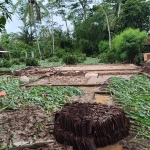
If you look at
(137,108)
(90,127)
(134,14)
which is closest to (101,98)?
(137,108)

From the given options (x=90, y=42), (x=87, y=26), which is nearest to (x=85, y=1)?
(x=87, y=26)

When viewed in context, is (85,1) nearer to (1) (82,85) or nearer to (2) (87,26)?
(2) (87,26)

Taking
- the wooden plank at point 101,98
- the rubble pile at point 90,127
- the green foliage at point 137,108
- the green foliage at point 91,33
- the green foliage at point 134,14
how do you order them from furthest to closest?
the green foliage at point 91,33 < the green foliage at point 134,14 < the wooden plank at point 101,98 < the green foliage at point 137,108 < the rubble pile at point 90,127

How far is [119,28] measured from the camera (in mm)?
20797

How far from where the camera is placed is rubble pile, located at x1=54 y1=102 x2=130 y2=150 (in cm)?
217

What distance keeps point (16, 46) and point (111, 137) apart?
22796 mm

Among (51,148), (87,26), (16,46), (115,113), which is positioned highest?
(87,26)

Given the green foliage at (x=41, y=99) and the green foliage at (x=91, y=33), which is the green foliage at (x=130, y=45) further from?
the green foliage at (x=41, y=99)

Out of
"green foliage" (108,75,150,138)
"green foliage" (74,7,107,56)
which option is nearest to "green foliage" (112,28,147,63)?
"green foliage" (108,75,150,138)

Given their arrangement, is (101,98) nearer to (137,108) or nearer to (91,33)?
(137,108)

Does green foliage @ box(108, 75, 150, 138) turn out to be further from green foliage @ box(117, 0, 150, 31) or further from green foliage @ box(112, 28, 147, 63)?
green foliage @ box(117, 0, 150, 31)

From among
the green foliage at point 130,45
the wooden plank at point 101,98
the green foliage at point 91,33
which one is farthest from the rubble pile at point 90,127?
the green foliage at point 91,33

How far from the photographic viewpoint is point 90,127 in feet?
7.13

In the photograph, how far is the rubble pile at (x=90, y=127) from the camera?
217cm
